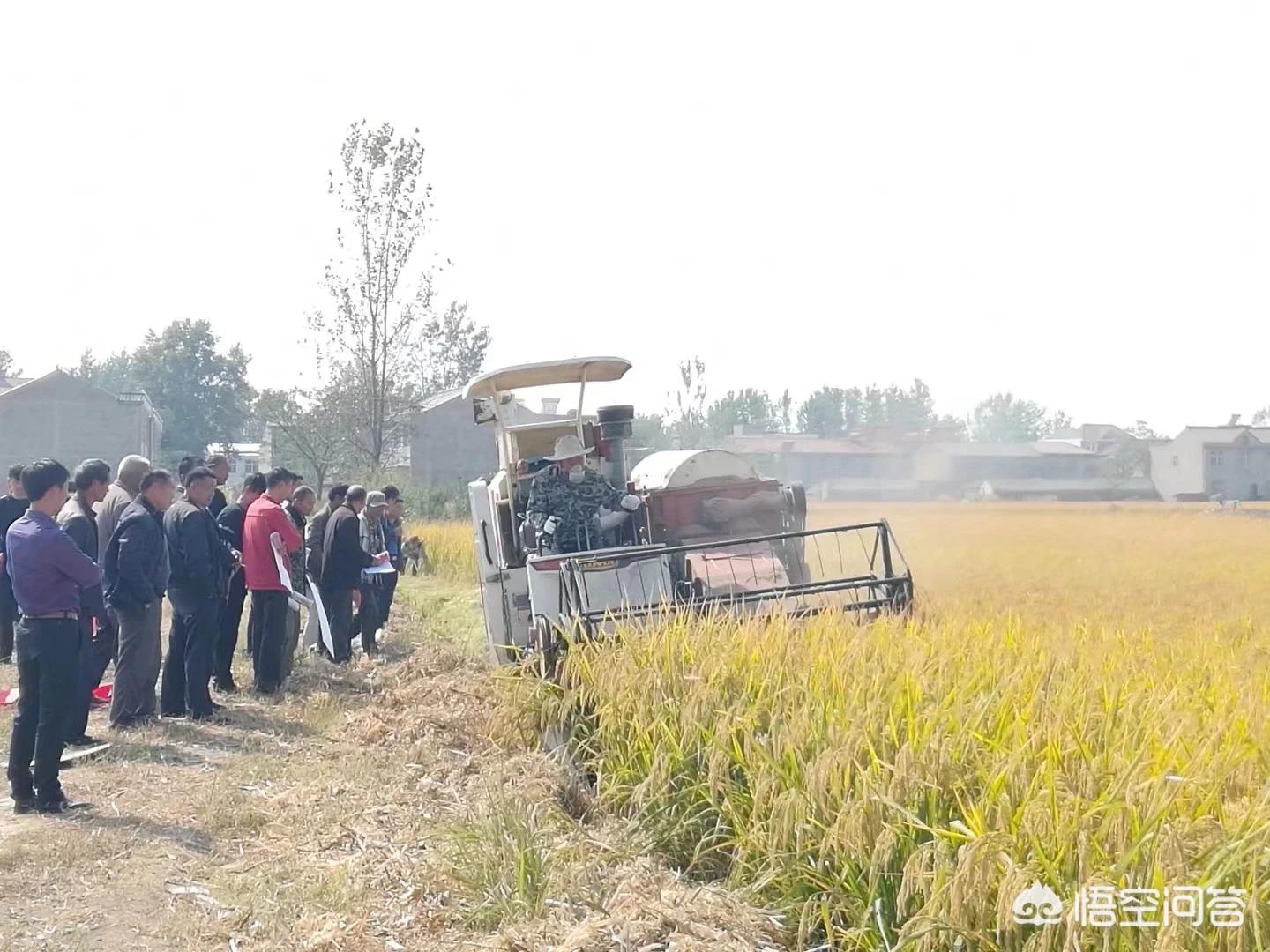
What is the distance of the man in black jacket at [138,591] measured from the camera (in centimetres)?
792

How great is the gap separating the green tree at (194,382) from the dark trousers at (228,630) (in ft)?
237

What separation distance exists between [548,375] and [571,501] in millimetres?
1373

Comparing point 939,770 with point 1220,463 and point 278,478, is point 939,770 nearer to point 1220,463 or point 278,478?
point 278,478

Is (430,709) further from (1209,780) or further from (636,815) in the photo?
(1209,780)

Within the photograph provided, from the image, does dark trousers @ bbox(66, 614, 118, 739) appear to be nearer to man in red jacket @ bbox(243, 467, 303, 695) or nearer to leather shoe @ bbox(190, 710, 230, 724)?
leather shoe @ bbox(190, 710, 230, 724)

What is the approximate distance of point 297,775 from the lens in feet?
22.9

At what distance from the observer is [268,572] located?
9641 mm

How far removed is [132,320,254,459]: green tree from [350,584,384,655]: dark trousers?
70289 mm

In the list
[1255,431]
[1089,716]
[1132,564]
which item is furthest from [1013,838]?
[1255,431]

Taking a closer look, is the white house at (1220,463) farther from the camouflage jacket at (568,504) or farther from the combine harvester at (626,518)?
the camouflage jacket at (568,504)

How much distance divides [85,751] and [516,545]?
3784 millimetres
